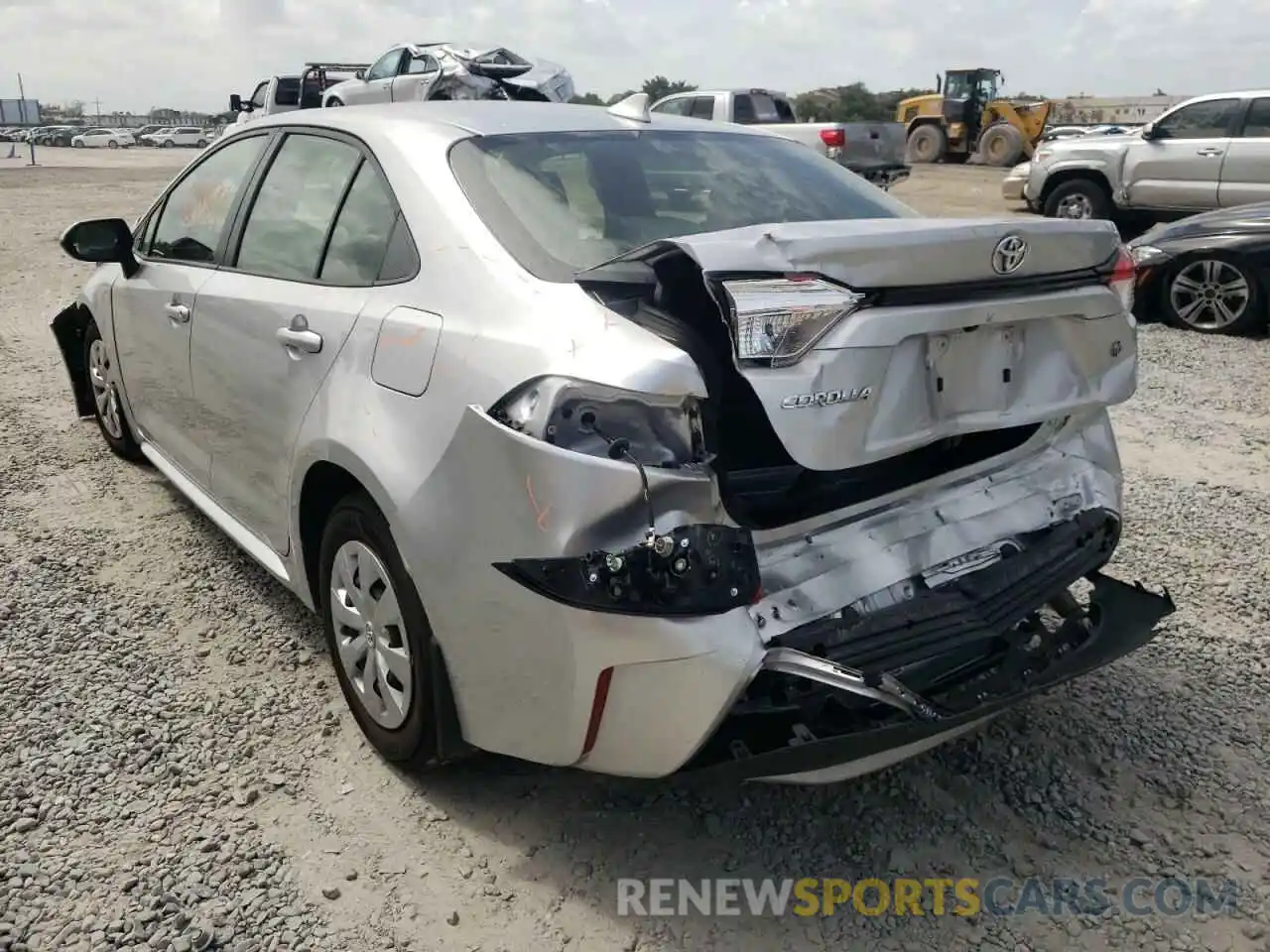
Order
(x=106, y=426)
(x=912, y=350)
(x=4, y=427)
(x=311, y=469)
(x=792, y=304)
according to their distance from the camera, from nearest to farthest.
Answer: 1. (x=792, y=304)
2. (x=912, y=350)
3. (x=311, y=469)
4. (x=106, y=426)
5. (x=4, y=427)

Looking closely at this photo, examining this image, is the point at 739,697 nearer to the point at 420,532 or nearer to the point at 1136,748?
the point at 420,532

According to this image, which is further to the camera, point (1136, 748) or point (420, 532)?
point (1136, 748)

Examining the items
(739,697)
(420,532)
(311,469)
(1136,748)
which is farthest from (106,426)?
(1136,748)

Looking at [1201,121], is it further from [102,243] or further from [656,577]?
[656,577]

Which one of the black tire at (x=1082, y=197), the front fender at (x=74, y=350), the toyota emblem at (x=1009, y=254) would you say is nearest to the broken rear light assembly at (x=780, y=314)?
the toyota emblem at (x=1009, y=254)

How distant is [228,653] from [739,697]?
2.01 meters

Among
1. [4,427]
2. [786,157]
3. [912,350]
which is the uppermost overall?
[786,157]

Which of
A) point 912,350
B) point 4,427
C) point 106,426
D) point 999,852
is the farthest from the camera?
point 4,427

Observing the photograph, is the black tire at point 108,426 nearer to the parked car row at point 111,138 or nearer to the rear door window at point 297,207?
the rear door window at point 297,207

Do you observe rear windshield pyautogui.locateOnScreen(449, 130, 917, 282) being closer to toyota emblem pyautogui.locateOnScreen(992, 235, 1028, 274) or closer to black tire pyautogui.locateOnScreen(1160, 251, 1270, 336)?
toyota emblem pyautogui.locateOnScreen(992, 235, 1028, 274)

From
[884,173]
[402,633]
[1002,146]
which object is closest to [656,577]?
[402,633]

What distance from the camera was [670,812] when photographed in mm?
2631

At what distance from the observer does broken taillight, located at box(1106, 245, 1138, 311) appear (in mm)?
2621

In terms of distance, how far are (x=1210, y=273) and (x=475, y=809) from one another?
7.41 m
